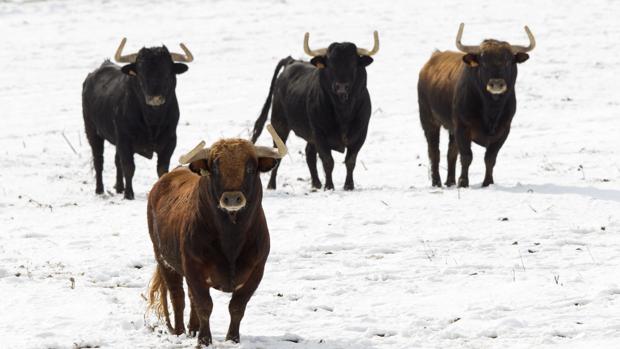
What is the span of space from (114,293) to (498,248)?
3.43 meters

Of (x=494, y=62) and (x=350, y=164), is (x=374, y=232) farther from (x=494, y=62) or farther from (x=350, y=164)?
(x=494, y=62)

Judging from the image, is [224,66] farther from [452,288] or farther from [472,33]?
[452,288]

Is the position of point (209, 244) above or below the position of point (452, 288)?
above

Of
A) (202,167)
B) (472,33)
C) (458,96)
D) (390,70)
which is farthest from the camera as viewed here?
(472,33)

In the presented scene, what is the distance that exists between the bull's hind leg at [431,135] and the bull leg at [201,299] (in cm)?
792

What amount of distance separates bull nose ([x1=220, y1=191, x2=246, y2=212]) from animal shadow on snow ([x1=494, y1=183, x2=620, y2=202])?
6.45m

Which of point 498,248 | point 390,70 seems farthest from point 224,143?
point 390,70

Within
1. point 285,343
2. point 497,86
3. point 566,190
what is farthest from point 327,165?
point 285,343

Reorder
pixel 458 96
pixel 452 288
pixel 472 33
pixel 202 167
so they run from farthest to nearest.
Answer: pixel 472 33 → pixel 458 96 → pixel 452 288 → pixel 202 167

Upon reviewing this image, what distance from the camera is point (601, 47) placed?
89.0 feet

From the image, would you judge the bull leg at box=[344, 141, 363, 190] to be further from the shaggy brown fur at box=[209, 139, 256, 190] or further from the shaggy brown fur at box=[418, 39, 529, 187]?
the shaggy brown fur at box=[209, 139, 256, 190]

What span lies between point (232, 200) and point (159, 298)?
1882 mm

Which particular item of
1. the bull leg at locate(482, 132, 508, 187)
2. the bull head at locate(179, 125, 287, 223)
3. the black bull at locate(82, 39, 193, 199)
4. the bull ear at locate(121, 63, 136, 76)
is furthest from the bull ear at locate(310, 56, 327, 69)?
the bull head at locate(179, 125, 287, 223)

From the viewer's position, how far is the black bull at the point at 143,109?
13.5 metres
